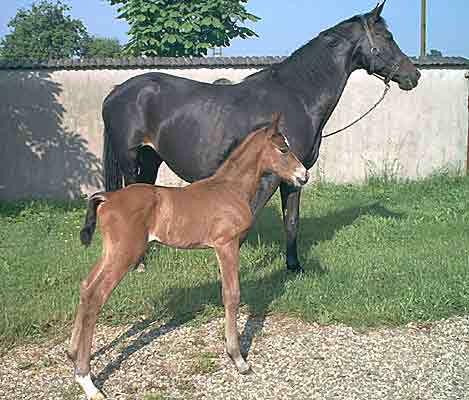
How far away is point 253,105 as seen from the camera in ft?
18.5

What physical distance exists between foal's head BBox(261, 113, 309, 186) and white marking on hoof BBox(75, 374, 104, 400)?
1.76 m

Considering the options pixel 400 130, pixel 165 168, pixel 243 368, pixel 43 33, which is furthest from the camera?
pixel 43 33

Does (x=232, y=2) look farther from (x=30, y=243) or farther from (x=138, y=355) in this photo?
(x=138, y=355)

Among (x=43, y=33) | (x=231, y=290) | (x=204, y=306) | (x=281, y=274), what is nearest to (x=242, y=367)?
(x=231, y=290)

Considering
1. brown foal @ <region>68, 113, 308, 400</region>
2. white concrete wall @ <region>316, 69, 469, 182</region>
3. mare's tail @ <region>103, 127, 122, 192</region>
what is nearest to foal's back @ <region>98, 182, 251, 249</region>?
brown foal @ <region>68, 113, 308, 400</region>

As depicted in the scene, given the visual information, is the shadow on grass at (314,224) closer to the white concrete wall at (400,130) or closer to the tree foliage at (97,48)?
the white concrete wall at (400,130)

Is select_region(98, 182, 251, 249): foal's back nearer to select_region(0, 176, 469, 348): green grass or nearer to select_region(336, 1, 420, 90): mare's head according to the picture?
select_region(0, 176, 469, 348): green grass

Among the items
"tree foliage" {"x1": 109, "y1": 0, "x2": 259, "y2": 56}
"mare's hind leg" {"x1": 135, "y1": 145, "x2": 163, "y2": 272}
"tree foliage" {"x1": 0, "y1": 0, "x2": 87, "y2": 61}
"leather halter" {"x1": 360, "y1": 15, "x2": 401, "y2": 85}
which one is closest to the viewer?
"leather halter" {"x1": 360, "y1": 15, "x2": 401, "y2": 85}

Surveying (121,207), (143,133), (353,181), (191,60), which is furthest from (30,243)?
(353,181)

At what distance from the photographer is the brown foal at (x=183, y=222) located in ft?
11.4

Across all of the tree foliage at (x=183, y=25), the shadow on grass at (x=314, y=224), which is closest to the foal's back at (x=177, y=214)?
the shadow on grass at (x=314, y=224)

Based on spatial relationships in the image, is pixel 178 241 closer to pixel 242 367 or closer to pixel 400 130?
pixel 242 367

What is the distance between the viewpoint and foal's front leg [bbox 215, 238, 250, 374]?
3.75 m

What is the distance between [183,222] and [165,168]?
7450 millimetres
